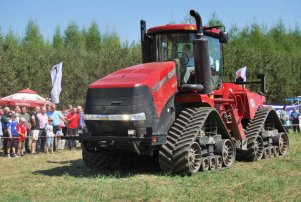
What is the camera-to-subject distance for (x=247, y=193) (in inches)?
304

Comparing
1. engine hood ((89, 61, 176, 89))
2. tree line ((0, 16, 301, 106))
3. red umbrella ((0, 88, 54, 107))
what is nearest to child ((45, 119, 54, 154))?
red umbrella ((0, 88, 54, 107))

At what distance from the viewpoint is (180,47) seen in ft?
36.1

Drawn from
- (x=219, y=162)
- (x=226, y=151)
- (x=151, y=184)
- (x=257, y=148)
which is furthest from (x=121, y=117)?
(x=257, y=148)

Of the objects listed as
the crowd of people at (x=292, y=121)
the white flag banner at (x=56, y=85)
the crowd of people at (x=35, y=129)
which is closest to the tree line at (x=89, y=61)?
the crowd of people at (x=292, y=121)

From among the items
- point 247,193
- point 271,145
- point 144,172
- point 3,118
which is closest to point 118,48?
point 3,118

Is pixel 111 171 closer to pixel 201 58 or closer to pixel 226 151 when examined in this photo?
pixel 226 151

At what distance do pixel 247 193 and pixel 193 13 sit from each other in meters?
4.11

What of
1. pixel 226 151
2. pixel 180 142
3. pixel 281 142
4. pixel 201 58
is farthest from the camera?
pixel 281 142

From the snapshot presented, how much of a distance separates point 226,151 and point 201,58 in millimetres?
2286

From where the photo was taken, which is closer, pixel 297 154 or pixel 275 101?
pixel 297 154

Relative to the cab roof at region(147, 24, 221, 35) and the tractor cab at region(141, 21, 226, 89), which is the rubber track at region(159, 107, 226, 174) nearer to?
the tractor cab at region(141, 21, 226, 89)

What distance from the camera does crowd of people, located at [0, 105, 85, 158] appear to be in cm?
1573

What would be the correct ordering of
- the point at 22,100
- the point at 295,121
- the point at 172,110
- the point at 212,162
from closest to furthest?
the point at 172,110 < the point at 212,162 < the point at 22,100 < the point at 295,121

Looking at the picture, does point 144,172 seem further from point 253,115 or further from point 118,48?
point 118,48
